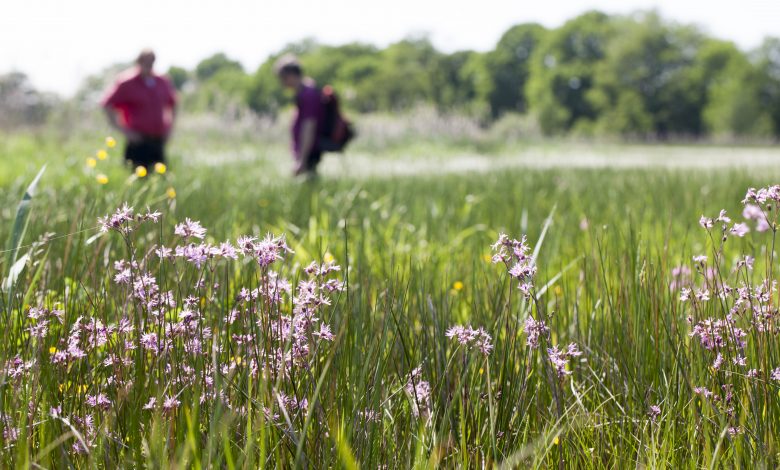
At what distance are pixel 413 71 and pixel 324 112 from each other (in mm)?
51354

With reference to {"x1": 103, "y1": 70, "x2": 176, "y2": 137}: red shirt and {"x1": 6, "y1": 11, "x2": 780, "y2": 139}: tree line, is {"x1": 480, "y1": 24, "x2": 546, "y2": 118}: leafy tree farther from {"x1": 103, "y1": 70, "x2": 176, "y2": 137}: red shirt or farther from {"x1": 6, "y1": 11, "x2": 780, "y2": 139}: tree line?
{"x1": 103, "y1": 70, "x2": 176, "y2": 137}: red shirt

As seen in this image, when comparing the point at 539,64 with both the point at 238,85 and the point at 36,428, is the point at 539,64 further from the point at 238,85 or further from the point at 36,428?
the point at 36,428

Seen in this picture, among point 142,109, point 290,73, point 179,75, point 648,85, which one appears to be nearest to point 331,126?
point 290,73

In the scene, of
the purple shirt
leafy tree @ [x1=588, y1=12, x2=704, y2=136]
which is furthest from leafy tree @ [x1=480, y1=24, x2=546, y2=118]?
the purple shirt

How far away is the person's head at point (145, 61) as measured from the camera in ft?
21.9

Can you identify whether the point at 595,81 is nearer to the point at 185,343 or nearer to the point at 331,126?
the point at 331,126

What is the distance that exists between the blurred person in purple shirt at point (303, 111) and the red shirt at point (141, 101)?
45.2 inches

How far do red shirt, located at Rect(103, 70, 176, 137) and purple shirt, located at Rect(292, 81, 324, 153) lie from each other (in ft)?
4.12

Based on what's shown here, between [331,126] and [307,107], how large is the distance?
334 millimetres

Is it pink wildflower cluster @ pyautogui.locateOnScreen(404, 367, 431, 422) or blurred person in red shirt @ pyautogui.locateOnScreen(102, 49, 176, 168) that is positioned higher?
blurred person in red shirt @ pyautogui.locateOnScreen(102, 49, 176, 168)

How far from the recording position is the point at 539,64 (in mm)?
71250

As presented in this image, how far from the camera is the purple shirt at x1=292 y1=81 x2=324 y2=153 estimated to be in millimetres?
7016

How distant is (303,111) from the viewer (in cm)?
706

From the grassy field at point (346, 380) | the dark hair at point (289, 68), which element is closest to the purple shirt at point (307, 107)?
the dark hair at point (289, 68)
